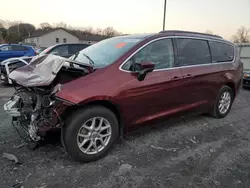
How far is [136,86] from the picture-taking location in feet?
8.72

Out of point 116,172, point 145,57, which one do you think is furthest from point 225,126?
point 116,172

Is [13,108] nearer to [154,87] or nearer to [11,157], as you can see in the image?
[11,157]

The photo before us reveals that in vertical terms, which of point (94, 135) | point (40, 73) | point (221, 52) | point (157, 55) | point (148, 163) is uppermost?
point (221, 52)

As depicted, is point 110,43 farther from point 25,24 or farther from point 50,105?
point 25,24

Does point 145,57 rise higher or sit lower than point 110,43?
lower

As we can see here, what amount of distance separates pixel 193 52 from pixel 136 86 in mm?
1546

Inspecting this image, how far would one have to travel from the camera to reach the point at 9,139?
3053 mm

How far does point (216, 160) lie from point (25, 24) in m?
79.4

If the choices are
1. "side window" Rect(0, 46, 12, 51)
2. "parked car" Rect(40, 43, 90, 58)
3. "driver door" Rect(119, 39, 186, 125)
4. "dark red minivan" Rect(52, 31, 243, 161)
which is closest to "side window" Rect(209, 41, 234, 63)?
"dark red minivan" Rect(52, 31, 243, 161)

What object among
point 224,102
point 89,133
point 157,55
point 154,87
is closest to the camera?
point 89,133

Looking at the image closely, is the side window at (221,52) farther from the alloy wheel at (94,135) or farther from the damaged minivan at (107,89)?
the alloy wheel at (94,135)

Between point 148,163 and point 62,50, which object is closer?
point 148,163

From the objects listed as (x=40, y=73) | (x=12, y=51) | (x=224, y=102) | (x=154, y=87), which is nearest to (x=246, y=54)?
(x=224, y=102)

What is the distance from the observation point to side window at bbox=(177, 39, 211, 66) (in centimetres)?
328
